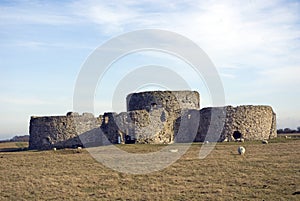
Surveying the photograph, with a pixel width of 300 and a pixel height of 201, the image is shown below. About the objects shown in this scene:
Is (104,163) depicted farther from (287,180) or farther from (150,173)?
(287,180)

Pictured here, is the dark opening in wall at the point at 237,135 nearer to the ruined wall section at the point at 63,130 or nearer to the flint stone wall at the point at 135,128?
the flint stone wall at the point at 135,128

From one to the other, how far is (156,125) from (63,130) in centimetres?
711

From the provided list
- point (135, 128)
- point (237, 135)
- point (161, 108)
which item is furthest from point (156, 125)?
point (237, 135)

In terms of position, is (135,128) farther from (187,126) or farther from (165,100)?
(187,126)

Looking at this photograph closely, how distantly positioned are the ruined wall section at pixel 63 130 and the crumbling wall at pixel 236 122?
8348 mm

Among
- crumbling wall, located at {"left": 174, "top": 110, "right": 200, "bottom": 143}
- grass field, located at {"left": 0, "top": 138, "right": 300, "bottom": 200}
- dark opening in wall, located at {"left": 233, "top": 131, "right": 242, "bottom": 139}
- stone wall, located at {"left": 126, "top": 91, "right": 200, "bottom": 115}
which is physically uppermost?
stone wall, located at {"left": 126, "top": 91, "right": 200, "bottom": 115}

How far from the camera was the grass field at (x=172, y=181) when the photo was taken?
12414 mm

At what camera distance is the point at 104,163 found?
19.3m

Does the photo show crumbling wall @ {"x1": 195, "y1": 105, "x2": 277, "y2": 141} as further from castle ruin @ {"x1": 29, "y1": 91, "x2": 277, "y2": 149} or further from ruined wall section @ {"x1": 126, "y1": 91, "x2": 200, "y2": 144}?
ruined wall section @ {"x1": 126, "y1": 91, "x2": 200, "y2": 144}

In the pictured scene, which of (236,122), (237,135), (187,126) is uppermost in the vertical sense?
(236,122)

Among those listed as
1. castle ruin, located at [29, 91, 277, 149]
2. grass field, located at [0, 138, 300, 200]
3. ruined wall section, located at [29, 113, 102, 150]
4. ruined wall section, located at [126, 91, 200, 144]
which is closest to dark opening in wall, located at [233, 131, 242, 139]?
castle ruin, located at [29, 91, 277, 149]

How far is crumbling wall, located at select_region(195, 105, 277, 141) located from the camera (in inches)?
1328

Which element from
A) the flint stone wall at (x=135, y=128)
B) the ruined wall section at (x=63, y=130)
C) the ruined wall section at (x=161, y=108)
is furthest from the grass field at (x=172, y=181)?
the ruined wall section at (x=63, y=130)

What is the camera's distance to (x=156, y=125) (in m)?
33.1
